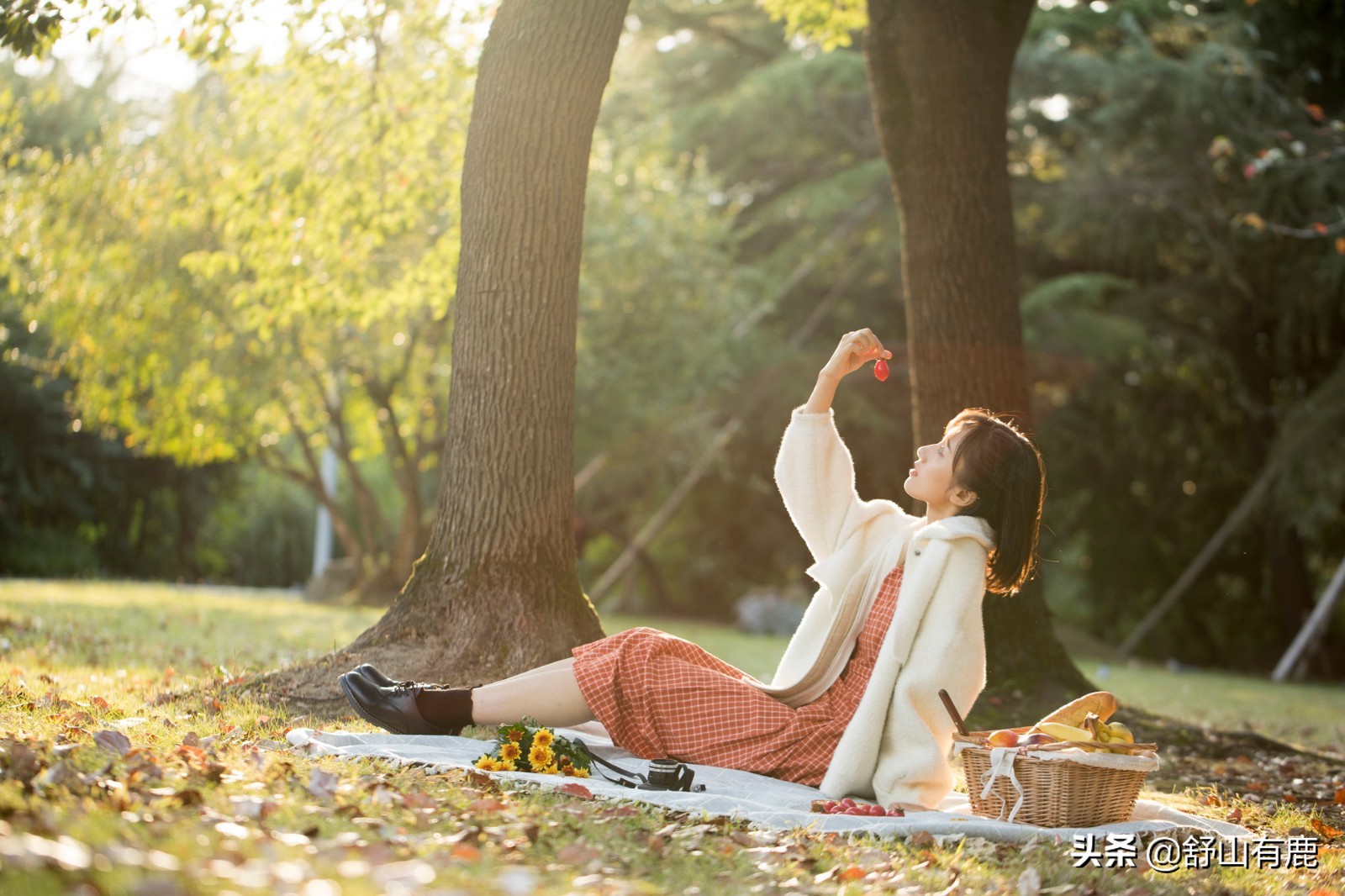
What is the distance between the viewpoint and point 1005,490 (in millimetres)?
4238

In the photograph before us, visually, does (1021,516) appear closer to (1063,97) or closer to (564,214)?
(564,214)

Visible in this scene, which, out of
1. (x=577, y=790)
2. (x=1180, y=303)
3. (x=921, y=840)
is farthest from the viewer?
(x=1180, y=303)

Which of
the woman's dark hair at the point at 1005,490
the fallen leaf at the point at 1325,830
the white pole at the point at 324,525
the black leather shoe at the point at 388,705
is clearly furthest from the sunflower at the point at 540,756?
the white pole at the point at 324,525

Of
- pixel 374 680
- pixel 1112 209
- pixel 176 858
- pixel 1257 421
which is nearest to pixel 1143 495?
pixel 1257 421

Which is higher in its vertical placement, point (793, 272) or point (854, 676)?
point (793, 272)

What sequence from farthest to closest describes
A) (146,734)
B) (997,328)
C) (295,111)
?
(295,111)
(997,328)
(146,734)

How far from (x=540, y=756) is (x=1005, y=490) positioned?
5.91 ft

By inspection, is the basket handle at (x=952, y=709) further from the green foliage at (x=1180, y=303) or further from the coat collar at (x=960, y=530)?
the green foliage at (x=1180, y=303)

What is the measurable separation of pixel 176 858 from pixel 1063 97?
53.9 feet

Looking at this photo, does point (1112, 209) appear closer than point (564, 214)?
No

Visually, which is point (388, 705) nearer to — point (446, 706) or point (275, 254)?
point (446, 706)

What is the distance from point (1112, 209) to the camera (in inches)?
627

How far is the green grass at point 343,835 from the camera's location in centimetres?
235

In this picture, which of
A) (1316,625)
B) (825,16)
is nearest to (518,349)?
(825,16)
